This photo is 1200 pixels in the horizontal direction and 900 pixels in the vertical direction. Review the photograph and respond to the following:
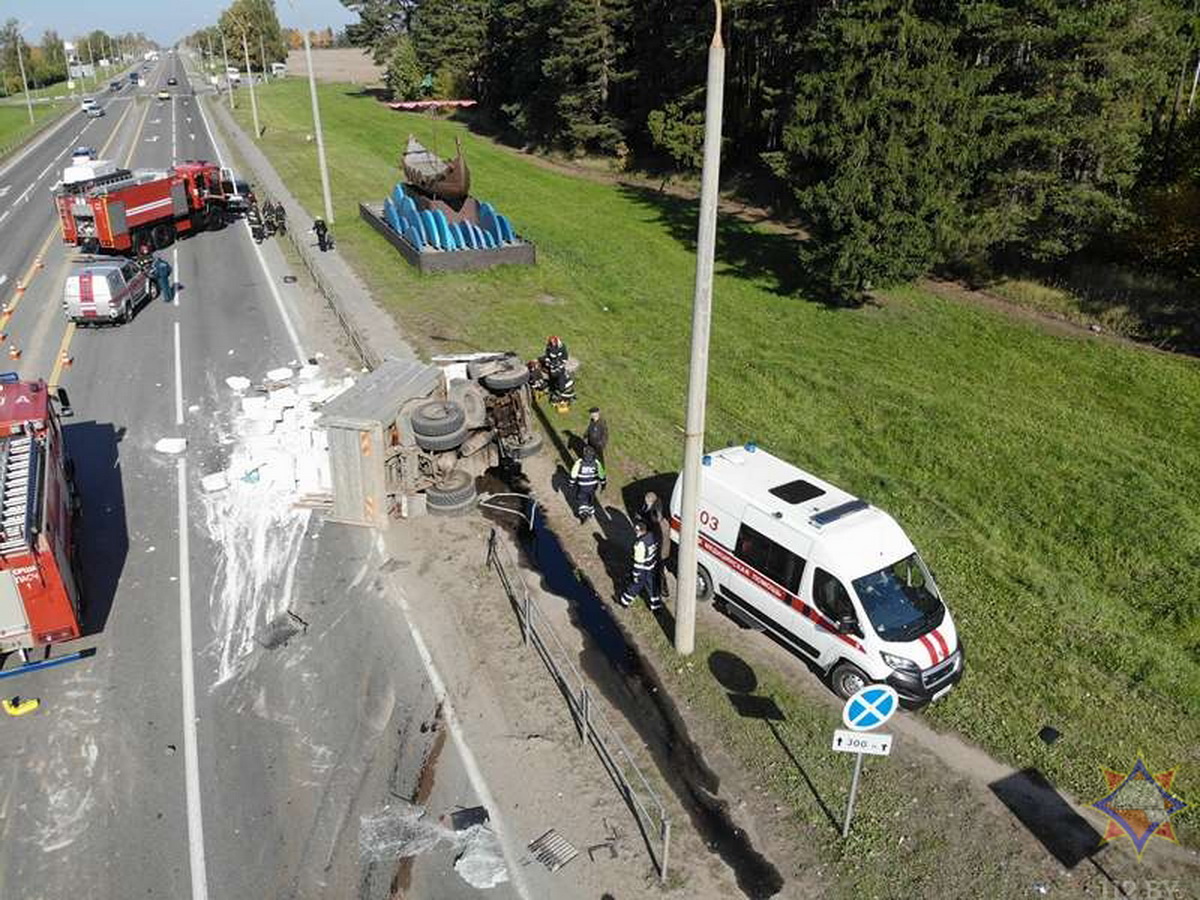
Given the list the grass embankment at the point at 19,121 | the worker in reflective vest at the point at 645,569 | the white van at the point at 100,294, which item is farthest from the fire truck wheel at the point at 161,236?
the grass embankment at the point at 19,121

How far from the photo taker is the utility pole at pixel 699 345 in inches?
351

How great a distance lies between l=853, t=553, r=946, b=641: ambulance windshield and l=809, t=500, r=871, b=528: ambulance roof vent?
0.87m

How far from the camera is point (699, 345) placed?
9.98 meters

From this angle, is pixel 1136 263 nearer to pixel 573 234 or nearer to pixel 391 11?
pixel 573 234

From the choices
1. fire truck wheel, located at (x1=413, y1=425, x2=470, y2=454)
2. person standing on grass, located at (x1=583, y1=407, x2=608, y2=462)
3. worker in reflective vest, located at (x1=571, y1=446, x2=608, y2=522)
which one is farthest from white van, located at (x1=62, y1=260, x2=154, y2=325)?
worker in reflective vest, located at (x1=571, y1=446, x2=608, y2=522)

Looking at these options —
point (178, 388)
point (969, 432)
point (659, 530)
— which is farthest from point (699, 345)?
point (178, 388)

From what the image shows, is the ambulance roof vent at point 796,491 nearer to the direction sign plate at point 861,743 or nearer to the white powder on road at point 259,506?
the direction sign plate at point 861,743

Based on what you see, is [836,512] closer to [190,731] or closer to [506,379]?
[506,379]

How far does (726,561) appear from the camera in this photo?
1236 centimetres

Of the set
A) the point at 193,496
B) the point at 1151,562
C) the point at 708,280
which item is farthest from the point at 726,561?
the point at 193,496

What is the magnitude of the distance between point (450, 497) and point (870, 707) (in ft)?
28.3

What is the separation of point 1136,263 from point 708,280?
2430 cm

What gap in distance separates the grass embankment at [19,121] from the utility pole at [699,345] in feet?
211

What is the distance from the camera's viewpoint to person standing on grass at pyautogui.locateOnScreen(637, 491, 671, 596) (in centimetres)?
1250
